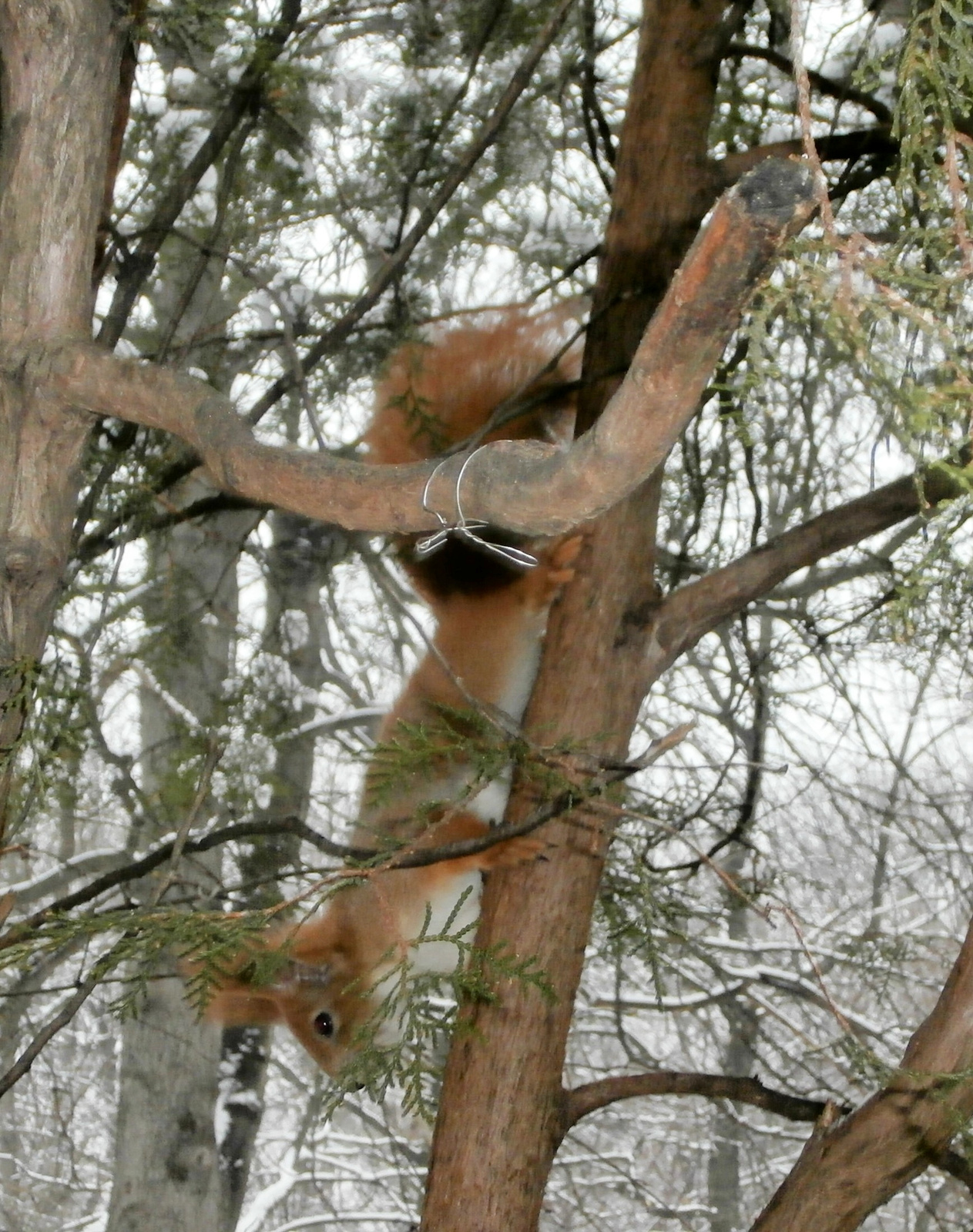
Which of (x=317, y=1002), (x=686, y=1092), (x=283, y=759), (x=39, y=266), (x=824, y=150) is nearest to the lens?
(x=39, y=266)

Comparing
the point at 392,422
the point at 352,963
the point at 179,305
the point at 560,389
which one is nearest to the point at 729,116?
the point at 560,389

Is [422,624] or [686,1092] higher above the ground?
[422,624]

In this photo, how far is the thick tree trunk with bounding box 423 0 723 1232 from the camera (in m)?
1.71

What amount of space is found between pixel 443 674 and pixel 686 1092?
35.8 inches

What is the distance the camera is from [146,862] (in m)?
1.93

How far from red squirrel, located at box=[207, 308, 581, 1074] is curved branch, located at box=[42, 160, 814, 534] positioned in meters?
0.63

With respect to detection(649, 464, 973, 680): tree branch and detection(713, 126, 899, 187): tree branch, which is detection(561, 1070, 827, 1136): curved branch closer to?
detection(649, 464, 973, 680): tree branch

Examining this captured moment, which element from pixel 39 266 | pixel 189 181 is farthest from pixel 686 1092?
pixel 189 181

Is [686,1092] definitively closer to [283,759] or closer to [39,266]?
[39,266]

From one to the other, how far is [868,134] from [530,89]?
1.56 m

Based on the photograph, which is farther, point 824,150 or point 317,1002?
point 317,1002

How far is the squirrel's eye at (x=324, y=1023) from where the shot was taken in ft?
8.20

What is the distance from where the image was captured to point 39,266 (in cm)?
134

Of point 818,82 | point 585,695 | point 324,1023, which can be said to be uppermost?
point 818,82
